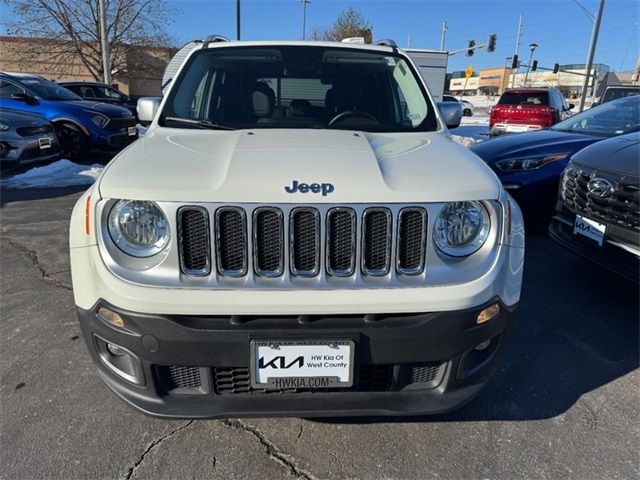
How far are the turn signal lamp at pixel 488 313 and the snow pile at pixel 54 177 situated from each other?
7527 millimetres

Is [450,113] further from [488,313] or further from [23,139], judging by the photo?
[23,139]

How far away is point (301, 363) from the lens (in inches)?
71.4

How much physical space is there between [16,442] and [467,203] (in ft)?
7.55

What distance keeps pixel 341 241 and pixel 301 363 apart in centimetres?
50

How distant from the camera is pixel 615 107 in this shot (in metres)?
5.86

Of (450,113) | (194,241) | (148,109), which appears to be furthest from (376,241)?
(148,109)

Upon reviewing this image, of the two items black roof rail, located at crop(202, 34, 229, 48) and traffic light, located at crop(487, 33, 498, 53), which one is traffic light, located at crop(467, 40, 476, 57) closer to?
traffic light, located at crop(487, 33, 498, 53)

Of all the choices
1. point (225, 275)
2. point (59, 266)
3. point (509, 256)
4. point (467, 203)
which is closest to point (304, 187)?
point (225, 275)

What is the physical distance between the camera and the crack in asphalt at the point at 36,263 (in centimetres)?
389

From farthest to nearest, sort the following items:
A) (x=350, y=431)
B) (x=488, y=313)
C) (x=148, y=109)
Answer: (x=148, y=109), (x=350, y=431), (x=488, y=313)

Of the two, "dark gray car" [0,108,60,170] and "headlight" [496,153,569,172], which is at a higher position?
"headlight" [496,153,569,172]

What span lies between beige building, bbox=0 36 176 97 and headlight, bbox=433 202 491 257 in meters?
34.4

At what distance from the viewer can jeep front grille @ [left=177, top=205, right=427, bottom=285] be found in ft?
5.84

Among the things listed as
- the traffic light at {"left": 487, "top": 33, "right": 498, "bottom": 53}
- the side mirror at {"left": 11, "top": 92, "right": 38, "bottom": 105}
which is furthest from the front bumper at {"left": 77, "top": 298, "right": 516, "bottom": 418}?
the traffic light at {"left": 487, "top": 33, "right": 498, "bottom": 53}
